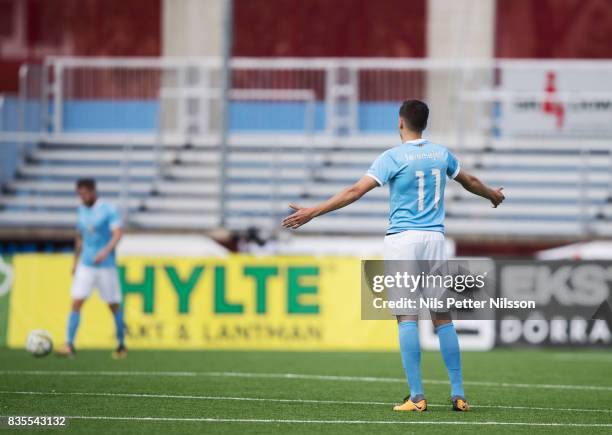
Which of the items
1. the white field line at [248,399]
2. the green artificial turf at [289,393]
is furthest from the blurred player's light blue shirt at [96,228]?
the white field line at [248,399]

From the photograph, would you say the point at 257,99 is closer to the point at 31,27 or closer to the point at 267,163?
the point at 267,163

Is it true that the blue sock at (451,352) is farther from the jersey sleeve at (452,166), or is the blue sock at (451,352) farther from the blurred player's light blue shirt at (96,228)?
the blurred player's light blue shirt at (96,228)

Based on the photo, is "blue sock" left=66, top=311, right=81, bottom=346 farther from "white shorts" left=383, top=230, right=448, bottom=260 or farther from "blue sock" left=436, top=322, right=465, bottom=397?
"blue sock" left=436, top=322, right=465, bottom=397

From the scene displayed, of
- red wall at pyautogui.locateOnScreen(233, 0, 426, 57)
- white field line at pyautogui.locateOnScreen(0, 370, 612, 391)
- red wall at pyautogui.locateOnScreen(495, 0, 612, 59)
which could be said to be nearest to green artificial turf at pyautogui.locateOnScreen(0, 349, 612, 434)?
white field line at pyautogui.locateOnScreen(0, 370, 612, 391)

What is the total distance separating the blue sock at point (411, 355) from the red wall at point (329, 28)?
1673cm

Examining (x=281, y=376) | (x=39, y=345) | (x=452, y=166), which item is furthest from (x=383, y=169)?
(x=39, y=345)

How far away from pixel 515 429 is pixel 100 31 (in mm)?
19801

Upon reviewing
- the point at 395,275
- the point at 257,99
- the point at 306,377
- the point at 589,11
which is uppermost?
the point at 589,11

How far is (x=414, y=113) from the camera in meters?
9.96

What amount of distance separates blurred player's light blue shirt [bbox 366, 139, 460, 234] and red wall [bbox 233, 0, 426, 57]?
16.4m

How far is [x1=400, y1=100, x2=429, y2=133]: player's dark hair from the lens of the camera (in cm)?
996

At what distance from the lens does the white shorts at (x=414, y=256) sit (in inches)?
391

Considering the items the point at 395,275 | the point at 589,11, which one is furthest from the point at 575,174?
the point at 395,275

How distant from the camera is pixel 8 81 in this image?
27188 millimetres
